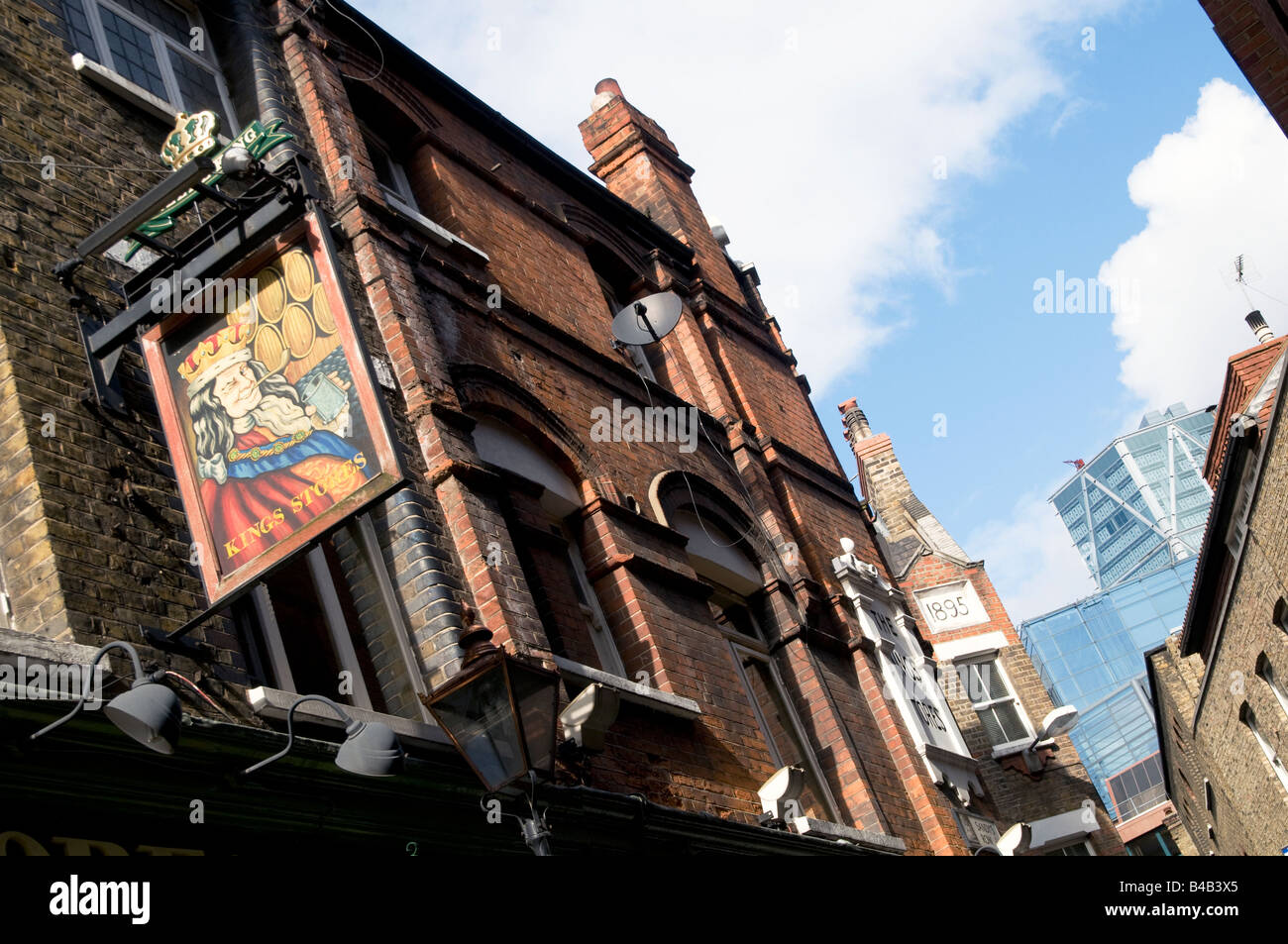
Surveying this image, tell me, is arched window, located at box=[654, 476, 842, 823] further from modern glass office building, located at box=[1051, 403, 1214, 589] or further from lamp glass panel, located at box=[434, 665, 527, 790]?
modern glass office building, located at box=[1051, 403, 1214, 589]

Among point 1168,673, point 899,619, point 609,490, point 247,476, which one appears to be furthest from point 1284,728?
point 247,476

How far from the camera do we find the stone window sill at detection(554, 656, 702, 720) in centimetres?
859

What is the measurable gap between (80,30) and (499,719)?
574cm

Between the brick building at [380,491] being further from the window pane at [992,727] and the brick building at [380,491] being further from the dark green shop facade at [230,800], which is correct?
the window pane at [992,727]

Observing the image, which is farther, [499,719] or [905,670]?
[905,670]

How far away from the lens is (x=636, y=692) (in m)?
9.02

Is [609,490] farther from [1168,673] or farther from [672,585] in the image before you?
[1168,673]

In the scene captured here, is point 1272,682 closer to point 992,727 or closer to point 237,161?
point 992,727

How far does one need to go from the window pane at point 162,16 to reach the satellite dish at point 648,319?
455 centimetres

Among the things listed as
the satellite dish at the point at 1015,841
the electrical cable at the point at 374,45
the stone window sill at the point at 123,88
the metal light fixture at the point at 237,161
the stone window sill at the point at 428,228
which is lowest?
the satellite dish at the point at 1015,841

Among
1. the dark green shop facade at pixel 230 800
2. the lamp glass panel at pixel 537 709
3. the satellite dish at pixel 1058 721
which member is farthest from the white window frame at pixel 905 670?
the satellite dish at pixel 1058 721

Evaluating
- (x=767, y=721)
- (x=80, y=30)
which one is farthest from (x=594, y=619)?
(x=80, y=30)

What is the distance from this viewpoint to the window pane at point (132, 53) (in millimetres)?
8844

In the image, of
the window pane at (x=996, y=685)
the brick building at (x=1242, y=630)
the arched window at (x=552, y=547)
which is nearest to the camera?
the arched window at (x=552, y=547)
